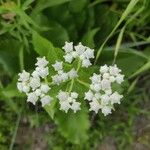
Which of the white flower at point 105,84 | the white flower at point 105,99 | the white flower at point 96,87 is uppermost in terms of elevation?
the white flower at point 105,84

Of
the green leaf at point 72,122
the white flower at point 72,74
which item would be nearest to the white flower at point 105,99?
the white flower at point 72,74

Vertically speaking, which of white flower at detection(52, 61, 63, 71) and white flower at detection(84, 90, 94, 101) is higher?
white flower at detection(52, 61, 63, 71)

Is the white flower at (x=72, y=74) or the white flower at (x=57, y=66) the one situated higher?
the white flower at (x=57, y=66)

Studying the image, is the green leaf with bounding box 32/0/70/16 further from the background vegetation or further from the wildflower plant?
the wildflower plant

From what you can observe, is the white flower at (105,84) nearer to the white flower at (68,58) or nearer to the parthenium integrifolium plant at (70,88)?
the parthenium integrifolium plant at (70,88)

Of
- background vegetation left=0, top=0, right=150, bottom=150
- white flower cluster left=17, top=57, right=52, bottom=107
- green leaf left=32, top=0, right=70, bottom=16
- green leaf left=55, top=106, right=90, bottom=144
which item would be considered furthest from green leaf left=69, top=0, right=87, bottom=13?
white flower cluster left=17, top=57, right=52, bottom=107
